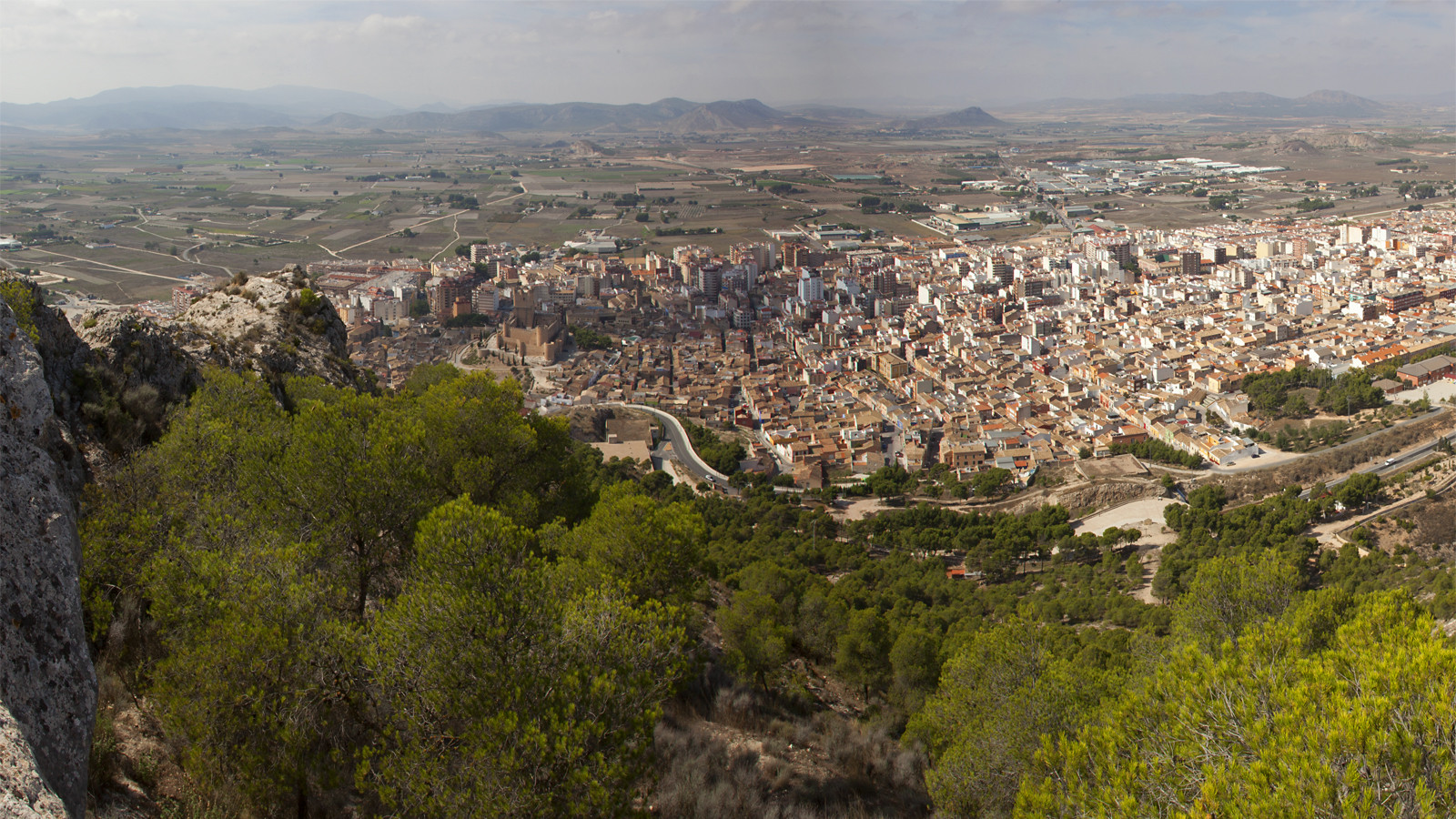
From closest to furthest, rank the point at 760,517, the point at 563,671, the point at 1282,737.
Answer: the point at 1282,737 → the point at 563,671 → the point at 760,517

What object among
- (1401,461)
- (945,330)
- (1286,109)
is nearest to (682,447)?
(945,330)

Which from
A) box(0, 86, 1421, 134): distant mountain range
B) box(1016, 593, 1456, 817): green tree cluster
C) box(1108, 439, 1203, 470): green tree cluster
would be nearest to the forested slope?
box(1016, 593, 1456, 817): green tree cluster

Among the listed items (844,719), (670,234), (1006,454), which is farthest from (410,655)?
(670,234)

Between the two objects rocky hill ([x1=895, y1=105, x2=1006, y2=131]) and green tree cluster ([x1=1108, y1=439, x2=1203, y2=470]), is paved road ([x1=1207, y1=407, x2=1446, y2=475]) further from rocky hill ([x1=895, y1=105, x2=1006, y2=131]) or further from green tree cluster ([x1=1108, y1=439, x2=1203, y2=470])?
rocky hill ([x1=895, y1=105, x2=1006, y2=131])

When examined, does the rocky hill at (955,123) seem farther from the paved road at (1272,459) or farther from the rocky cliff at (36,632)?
the rocky cliff at (36,632)

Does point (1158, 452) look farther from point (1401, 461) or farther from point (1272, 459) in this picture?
point (1401, 461)

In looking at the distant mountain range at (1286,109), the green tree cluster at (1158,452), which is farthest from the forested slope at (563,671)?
the distant mountain range at (1286,109)
